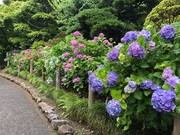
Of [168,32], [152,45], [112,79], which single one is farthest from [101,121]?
[168,32]

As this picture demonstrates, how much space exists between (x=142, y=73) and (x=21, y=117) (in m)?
2.76

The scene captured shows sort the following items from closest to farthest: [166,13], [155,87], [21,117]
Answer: [155,87] < [21,117] < [166,13]

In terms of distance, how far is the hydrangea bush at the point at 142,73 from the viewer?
2.07 m

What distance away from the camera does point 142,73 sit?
7.27 ft

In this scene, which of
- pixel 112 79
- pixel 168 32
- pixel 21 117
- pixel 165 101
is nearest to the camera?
pixel 165 101

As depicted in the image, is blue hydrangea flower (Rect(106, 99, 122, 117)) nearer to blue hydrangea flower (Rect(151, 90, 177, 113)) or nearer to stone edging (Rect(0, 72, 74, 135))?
blue hydrangea flower (Rect(151, 90, 177, 113))

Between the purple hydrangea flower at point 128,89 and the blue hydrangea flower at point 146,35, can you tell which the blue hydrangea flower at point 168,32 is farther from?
the purple hydrangea flower at point 128,89

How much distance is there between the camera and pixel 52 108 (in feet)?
14.1

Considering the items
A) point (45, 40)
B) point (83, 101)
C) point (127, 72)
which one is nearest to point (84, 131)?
point (83, 101)

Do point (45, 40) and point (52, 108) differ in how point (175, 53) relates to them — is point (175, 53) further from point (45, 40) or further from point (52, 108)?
point (45, 40)

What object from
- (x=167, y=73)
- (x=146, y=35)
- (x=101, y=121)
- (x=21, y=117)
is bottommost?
(x=21, y=117)

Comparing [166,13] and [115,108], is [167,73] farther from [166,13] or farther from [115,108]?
[166,13]

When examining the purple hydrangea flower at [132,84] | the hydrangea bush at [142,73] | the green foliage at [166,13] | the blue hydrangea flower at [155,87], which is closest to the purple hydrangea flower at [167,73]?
the hydrangea bush at [142,73]

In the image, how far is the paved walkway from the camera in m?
3.50
